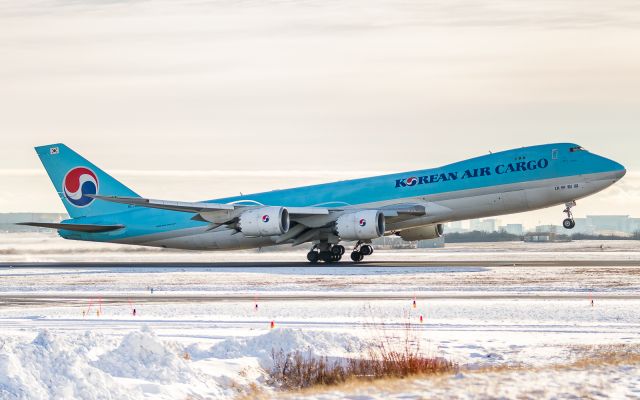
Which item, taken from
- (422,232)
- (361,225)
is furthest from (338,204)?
(422,232)

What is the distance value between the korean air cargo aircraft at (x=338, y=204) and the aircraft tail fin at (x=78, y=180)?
6 cm

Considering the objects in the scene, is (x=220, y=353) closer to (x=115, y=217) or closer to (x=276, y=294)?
(x=276, y=294)

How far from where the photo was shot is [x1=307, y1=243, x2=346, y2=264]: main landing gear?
57.8m

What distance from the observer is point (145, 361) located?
16844 mm

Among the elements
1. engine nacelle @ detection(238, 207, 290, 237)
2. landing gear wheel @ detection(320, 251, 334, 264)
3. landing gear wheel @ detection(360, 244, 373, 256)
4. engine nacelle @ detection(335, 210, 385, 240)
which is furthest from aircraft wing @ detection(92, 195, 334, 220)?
landing gear wheel @ detection(360, 244, 373, 256)

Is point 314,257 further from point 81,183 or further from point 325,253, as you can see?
point 81,183

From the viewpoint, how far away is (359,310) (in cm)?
2894

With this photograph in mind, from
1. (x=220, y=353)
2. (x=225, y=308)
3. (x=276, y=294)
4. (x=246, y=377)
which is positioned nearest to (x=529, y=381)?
(x=246, y=377)

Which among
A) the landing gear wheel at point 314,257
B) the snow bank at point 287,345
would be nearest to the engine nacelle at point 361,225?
the landing gear wheel at point 314,257

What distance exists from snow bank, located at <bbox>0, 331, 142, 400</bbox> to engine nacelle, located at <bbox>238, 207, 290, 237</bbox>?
126ft

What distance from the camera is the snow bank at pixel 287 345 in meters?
19.0

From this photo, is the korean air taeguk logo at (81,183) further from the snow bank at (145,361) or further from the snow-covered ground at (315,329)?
the snow bank at (145,361)

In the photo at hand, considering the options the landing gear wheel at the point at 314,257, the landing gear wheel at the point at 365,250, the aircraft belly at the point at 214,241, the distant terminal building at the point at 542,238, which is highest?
the distant terminal building at the point at 542,238

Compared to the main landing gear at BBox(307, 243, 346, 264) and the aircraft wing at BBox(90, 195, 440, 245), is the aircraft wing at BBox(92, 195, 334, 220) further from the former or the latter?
the main landing gear at BBox(307, 243, 346, 264)
